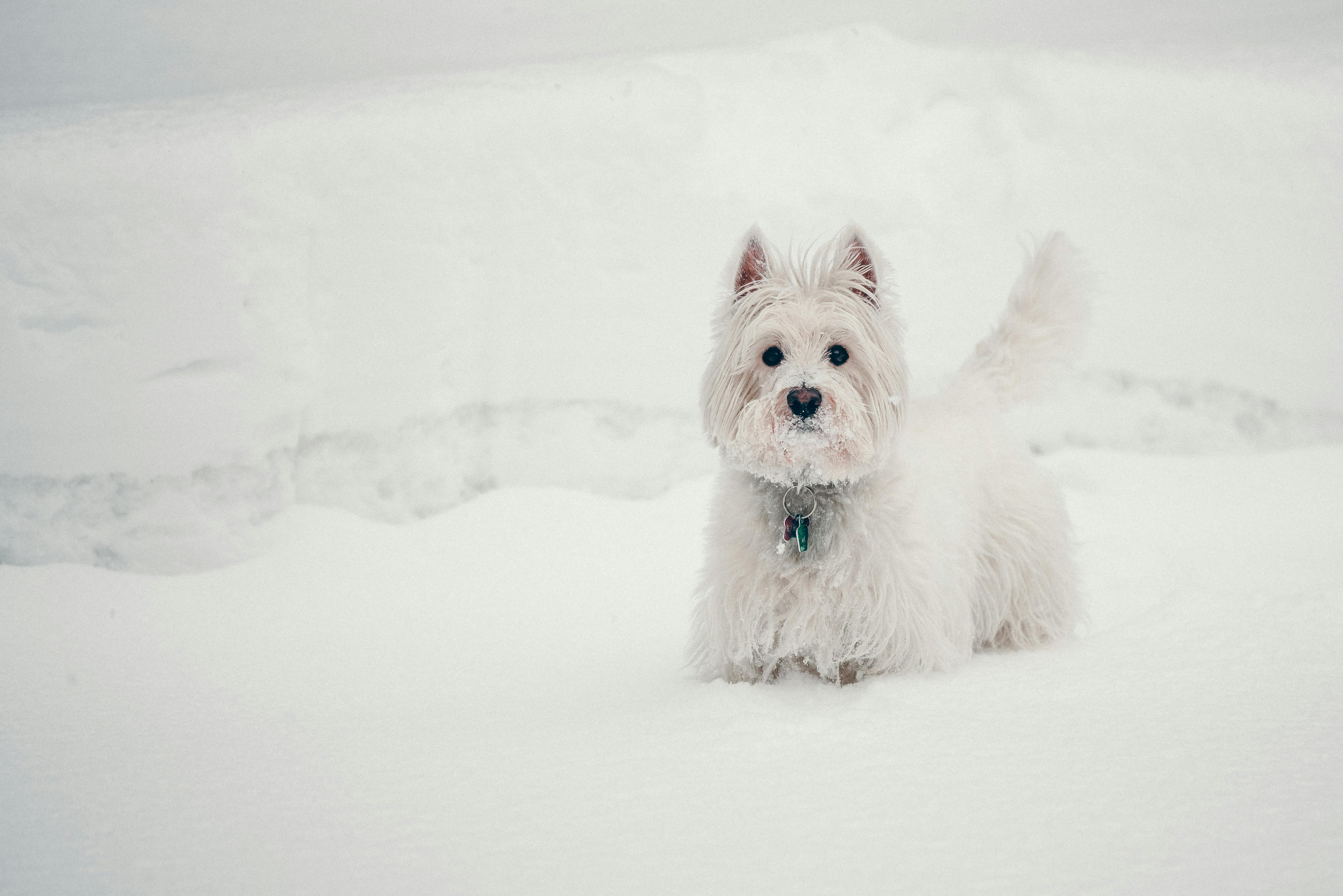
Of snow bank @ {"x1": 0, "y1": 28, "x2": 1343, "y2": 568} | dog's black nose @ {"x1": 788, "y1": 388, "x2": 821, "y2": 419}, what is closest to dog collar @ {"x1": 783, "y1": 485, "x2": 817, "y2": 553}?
dog's black nose @ {"x1": 788, "y1": 388, "x2": 821, "y2": 419}

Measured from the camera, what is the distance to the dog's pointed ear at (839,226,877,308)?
9.20ft

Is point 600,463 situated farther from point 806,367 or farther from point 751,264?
point 806,367

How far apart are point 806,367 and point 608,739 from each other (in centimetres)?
116

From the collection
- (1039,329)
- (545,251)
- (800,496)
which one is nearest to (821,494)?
(800,496)

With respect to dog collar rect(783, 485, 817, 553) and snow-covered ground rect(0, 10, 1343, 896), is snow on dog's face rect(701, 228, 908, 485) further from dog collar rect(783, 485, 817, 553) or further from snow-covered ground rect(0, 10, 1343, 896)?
snow-covered ground rect(0, 10, 1343, 896)

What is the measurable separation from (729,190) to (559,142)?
3.22ft

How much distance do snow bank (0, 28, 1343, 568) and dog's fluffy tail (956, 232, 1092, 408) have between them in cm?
173

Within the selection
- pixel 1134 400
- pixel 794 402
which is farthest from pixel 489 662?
pixel 1134 400

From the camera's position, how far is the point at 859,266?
113 inches

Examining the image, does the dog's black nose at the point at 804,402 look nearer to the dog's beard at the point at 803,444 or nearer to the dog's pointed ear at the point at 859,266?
the dog's beard at the point at 803,444

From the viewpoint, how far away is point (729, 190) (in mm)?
5234

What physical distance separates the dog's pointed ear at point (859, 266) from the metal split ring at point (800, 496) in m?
0.60

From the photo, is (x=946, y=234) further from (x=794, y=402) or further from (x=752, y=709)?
(x=752, y=709)

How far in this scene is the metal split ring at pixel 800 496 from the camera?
9.08ft
